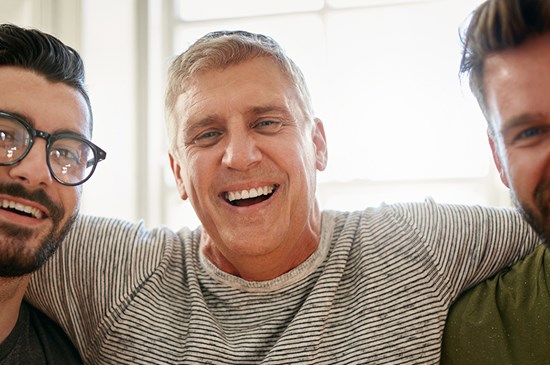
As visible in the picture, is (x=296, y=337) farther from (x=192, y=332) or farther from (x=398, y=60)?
(x=398, y=60)

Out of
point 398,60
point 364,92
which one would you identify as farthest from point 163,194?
point 398,60

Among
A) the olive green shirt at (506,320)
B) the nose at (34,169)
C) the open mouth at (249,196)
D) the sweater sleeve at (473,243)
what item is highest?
the nose at (34,169)

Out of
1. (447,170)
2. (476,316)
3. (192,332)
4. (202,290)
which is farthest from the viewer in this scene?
(447,170)

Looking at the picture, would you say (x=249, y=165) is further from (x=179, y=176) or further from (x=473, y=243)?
(x=473, y=243)

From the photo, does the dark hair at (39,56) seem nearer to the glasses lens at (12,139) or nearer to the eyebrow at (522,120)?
the glasses lens at (12,139)

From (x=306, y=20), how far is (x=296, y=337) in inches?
53.7

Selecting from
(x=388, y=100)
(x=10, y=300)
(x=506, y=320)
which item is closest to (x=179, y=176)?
(x=10, y=300)

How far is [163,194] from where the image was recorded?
2.57 meters

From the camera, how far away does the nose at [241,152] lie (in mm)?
1610

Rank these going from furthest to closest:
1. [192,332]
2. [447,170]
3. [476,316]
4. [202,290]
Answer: [447,170] < [202,290] < [192,332] < [476,316]

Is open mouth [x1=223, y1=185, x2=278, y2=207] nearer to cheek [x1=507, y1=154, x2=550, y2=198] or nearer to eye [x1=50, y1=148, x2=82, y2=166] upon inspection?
eye [x1=50, y1=148, x2=82, y2=166]

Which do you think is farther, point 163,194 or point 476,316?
point 163,194

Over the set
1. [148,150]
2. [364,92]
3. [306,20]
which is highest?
[306,20]

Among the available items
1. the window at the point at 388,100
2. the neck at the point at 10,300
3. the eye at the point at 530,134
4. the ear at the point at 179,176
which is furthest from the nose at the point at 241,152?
the window at the point at 388,100
